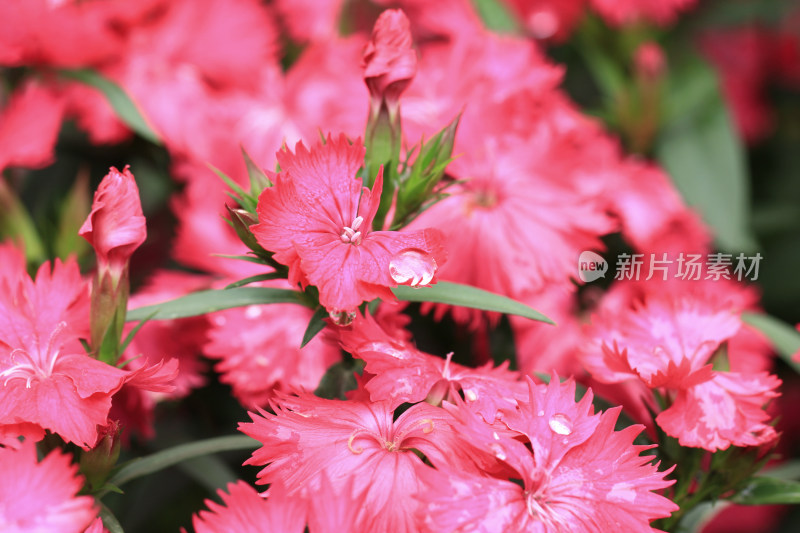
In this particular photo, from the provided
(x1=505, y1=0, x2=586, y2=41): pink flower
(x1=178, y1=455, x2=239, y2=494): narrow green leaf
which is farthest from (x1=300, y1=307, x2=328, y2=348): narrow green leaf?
(x1=505, y1=0, x2=586, y2=41): pink flower

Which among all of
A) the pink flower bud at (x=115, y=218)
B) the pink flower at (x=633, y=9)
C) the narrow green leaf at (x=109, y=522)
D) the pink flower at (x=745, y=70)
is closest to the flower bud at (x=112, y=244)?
the pink flower bud at (x=115, y=218)

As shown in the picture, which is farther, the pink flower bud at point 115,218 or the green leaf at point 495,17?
the green leaf at point 495,17

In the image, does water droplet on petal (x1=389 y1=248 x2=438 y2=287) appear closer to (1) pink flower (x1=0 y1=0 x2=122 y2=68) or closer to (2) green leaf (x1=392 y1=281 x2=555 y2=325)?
(2) green leaf (x1=392 y1=281 x2=555 y2=325)

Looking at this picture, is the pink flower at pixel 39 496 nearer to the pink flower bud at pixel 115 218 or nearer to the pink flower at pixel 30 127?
the pink flower bud at pixel 115 218

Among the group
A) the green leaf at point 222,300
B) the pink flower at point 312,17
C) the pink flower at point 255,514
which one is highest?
the pink flower at point 312,17

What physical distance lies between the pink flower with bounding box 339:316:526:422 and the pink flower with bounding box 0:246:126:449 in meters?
0.14

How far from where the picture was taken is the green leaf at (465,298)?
492 millimetres

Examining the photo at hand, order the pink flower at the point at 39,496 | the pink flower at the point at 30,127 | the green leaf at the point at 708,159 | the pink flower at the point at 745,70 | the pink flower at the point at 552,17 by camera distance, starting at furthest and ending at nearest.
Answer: the pink flower at the point at 745,70, the pink flower at the point at 552,17, the green leaf at the point at 708,159, the pink flower at the point at 30,127, the pink flower at the point at 39,496

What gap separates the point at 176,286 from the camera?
28.9 inches

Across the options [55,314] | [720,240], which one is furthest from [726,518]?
[55,314]

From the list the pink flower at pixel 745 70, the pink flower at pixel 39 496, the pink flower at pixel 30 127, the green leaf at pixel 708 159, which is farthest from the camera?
the pink flower at pixel 745 70

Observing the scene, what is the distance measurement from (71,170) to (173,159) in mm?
169

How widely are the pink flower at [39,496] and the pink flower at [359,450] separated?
0.30ft

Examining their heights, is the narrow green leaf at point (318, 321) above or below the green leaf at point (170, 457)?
above
